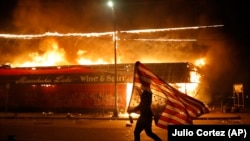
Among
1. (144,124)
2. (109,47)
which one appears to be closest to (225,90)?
(109,47)

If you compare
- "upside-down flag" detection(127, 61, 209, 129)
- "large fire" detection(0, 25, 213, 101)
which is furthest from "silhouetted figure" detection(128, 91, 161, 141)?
"large fire" detection(0, 25, 213, 101)

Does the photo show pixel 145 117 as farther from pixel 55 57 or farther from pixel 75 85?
pixel 55 57

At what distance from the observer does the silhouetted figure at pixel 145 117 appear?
10.5m

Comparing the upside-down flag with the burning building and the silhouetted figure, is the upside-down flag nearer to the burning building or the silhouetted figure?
the silhouetted figure

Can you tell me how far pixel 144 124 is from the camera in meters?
10.5

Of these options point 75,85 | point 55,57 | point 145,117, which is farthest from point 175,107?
point 55,57

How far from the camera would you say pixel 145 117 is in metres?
10.6

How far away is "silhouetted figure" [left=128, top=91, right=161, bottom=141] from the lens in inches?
414

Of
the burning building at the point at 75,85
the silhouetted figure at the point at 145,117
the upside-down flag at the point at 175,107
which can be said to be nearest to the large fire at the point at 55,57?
the burning building at the point at 75,85

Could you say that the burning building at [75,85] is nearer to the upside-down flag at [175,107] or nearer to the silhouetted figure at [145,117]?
the silhouetted figure at [145,117]

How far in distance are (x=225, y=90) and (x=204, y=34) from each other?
913 centimetres

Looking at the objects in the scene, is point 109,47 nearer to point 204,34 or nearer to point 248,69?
point 204,34

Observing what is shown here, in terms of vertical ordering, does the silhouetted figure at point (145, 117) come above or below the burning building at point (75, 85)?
below

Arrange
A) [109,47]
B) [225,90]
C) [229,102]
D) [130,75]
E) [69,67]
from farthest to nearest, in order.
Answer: [225,90] → [109,47] → [229,102] → [69,67] → [130,75]
